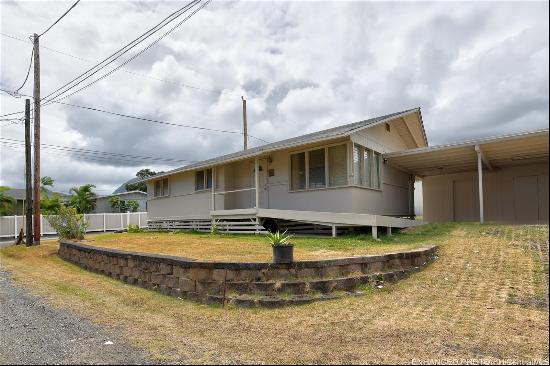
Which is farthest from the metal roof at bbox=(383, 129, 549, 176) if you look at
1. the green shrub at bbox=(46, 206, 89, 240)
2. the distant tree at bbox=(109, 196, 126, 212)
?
the distant tree at bbox=(109, 196, 126, 212)

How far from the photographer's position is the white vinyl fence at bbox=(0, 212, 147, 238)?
24781mm

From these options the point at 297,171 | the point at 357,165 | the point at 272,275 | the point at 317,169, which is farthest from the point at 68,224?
the point at 272,275

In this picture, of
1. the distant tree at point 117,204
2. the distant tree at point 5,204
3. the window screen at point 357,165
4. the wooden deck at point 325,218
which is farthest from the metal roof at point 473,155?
the distant tree at point 117,204

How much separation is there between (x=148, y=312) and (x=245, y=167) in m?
10.6

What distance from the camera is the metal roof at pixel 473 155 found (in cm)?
223

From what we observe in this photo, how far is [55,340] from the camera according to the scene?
5129 mm

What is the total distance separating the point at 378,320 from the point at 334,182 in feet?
25.7

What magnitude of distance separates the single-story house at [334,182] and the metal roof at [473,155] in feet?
0.17

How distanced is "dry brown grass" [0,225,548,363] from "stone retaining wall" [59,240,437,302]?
0.28m

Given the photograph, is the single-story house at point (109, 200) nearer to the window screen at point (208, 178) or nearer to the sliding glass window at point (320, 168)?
the window screen at point (208, 178)

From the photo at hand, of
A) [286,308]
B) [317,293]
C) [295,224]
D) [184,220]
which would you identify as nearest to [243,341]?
[286,308]

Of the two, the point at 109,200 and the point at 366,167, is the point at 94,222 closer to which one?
the point at 109,200

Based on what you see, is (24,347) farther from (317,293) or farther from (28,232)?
(28,232)

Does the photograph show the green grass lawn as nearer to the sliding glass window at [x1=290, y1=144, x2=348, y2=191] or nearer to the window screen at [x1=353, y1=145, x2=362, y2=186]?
the window screen at [x1=353, y1=145, x2=362, y2=186]
